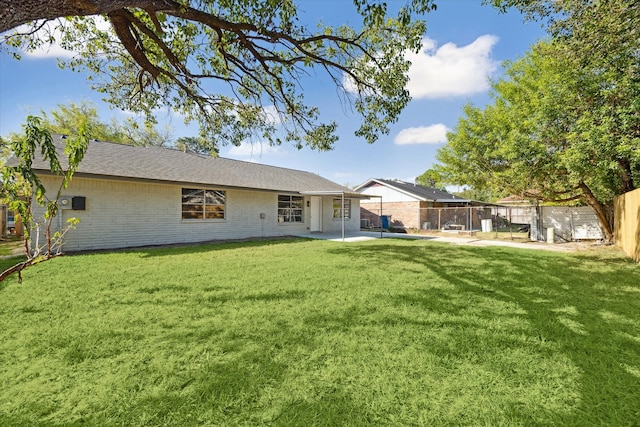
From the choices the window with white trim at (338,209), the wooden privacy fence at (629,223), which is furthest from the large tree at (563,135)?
the window with white trim at (338,209)

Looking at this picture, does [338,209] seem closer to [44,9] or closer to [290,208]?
[290,208]

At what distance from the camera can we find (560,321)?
12.8 ft

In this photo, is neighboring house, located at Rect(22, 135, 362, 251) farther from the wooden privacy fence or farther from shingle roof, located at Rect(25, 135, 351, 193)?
the wooden privacy fence

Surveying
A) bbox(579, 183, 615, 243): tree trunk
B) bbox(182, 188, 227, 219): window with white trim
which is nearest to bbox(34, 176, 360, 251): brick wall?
bbox(182, 188, 227, 219): window with white trim

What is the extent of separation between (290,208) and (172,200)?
654 cm

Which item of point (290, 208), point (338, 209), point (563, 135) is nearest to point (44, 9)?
point (563, 135)

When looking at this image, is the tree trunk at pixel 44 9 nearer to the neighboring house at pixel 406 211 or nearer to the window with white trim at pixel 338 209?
the window with white trim at pixel 338 209

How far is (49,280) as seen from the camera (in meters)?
5.77

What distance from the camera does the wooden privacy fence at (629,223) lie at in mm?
8305

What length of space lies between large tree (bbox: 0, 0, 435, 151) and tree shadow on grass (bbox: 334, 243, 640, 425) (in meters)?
5.01

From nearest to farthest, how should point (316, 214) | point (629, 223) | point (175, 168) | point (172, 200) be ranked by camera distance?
point (629, 223)
point (172, 200)
point (175, 168)
point (316, 214)

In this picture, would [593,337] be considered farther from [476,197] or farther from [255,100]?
[476,197]

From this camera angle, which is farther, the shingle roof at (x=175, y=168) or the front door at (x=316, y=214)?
the front door at (x=316, y=214)

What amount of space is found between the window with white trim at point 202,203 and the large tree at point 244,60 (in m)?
3.28
